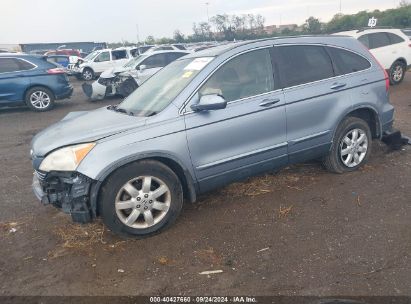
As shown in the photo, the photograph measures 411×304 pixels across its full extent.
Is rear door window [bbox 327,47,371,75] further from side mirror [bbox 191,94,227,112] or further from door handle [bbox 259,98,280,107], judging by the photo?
side mirror [bbox 191,94,227,112]

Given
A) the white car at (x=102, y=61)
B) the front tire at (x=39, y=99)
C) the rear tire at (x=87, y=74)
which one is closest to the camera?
the front tire at (x=39, y=99)

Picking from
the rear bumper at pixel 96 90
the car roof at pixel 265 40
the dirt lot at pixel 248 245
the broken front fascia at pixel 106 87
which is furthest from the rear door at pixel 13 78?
the car roof at pixel 265 40

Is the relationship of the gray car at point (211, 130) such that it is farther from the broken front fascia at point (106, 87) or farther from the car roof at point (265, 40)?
the broken front fascia at point (106, 87)

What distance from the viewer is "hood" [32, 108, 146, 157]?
328 cm

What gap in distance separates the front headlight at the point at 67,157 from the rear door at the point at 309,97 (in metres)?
2.21

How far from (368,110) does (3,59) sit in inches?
403

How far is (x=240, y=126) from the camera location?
3.73 metres

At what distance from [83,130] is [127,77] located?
8.49 meters

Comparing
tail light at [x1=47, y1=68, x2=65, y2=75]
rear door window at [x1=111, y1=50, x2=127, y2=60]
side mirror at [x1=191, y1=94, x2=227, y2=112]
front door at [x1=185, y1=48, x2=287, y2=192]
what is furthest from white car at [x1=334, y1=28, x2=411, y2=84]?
rear door window at [x1=111, y1=50, x2=127, y2=60]

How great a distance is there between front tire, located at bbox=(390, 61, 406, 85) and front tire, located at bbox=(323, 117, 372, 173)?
26.7 feet

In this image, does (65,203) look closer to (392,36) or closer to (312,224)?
(312,224)

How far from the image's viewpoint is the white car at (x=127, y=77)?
1155cm

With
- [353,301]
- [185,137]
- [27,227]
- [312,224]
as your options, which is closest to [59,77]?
[27,227]

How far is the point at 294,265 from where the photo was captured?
294 cm
